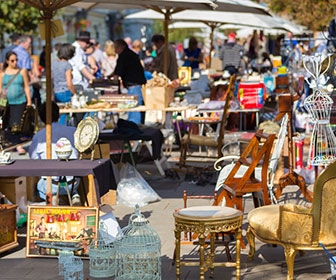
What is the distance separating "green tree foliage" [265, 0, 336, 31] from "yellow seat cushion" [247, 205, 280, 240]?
436 cm

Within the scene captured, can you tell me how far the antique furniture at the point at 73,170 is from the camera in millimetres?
6762

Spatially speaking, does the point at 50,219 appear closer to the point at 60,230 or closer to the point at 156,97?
the point at 60,230

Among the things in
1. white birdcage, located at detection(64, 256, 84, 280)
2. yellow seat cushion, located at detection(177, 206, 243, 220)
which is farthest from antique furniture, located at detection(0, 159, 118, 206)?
yellow seat cushion, located at detection(177, 206, 243, 220)

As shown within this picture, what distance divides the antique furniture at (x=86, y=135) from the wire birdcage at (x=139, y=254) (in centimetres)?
177

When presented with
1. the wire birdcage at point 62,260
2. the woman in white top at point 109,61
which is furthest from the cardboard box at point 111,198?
the woman in white top at point 109,61

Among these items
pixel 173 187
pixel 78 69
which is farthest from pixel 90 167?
pixel 78 69

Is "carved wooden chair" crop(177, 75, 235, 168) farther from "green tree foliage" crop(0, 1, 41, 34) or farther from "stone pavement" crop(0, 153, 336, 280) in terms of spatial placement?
"green tree foliage" crop(0, 1, 41, 34)

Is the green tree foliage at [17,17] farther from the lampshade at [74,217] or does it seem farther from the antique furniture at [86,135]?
the lampshade at [74,217]

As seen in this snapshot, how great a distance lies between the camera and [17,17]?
2317 cm

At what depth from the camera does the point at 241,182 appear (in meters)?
6.50

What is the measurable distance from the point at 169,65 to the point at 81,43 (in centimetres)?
183

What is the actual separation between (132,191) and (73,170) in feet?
7.43

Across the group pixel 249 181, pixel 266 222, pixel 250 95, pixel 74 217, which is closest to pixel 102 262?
pixel 74 217

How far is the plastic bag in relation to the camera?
8.88 meters
